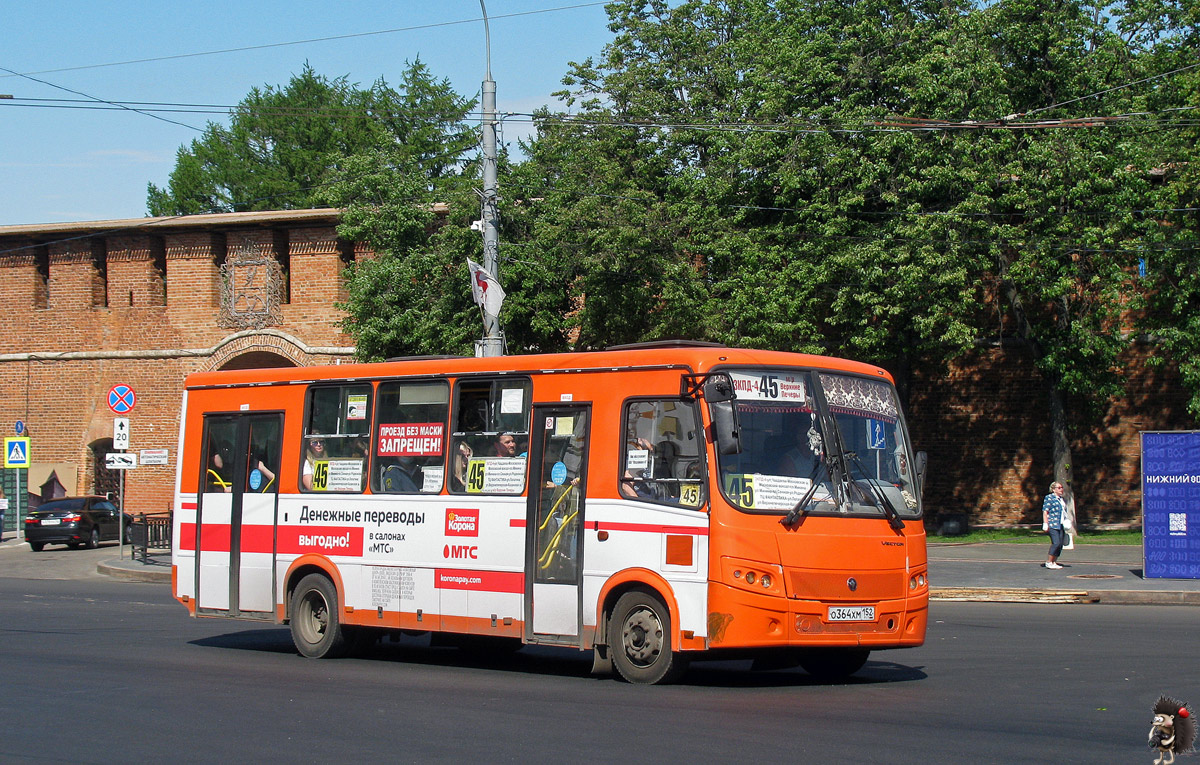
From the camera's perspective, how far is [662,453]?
10.4 metres

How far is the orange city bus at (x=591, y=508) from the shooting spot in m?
9.97

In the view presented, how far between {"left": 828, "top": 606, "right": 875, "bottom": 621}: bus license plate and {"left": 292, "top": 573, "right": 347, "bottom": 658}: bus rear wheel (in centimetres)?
521

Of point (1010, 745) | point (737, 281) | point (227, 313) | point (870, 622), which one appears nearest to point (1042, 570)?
point (737, 281)

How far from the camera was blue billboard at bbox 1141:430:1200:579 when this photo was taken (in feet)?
64.5

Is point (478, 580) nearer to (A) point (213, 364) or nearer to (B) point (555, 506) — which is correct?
(B) point (555, 506)

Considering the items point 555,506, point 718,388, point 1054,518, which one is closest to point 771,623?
point 718,388

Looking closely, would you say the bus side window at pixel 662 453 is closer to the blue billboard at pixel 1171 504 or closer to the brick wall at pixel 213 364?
the blue billboard at pixel 1171 504

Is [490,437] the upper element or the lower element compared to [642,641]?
upper

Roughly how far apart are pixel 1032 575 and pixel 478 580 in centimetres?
1297

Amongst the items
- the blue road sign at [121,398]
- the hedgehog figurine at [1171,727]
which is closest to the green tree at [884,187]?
the blue road sign at [121,398]

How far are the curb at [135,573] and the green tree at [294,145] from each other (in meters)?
30.7

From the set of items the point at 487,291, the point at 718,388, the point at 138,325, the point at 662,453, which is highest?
the point at 138,325

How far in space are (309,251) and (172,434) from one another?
7192 mm

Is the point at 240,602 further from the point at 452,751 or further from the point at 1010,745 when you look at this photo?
the point at 1010,745
